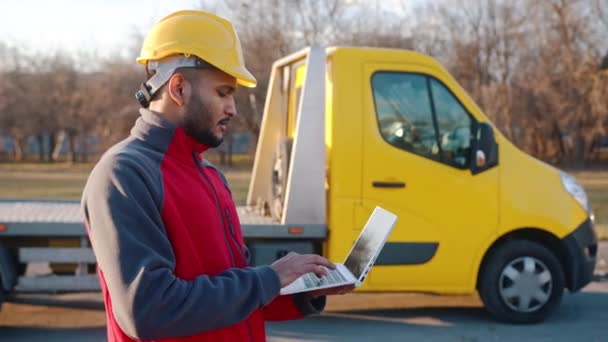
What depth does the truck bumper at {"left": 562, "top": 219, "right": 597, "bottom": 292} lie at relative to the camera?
22.2 feet

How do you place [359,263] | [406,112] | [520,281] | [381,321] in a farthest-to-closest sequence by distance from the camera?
[381,321] → [520,281] → [406,112] → [359,263]

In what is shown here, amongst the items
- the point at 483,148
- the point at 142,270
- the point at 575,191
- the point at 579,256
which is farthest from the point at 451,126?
the point at 142,270

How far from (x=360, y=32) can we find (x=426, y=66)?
2783 centimetres

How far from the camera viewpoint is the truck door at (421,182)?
644 centimetres

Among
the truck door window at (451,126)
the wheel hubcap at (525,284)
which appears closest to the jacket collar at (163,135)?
the truck door window at (451,126)

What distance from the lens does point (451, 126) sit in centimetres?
666

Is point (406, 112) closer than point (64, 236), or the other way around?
point (64, 236)

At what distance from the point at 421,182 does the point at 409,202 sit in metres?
0.20

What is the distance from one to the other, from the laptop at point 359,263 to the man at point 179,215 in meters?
0.05

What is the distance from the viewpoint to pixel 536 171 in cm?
671

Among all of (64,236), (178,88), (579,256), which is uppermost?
(178,88)

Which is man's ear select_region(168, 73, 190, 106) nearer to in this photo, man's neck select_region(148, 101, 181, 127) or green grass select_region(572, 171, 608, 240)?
man's neck select_region(148, 101, 181, 127)

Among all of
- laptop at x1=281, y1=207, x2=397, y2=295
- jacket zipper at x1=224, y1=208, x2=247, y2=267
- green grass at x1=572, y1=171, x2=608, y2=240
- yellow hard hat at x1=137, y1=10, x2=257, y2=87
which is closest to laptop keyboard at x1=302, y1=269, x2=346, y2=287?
laptop at x1=281, y1=207, x2=397, y2=295

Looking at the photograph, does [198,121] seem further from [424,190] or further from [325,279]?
[424,190]
